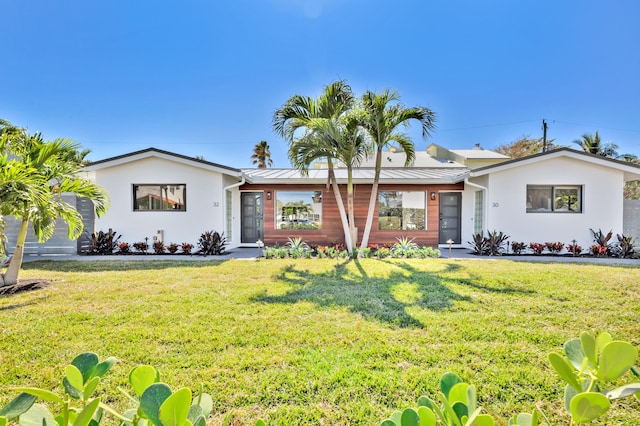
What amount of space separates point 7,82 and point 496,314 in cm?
2090

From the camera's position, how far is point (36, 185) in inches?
209

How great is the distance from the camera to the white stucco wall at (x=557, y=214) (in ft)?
34.3

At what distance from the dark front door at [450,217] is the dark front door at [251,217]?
7691 millimetres

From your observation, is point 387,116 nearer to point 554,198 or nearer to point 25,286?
point 554,198

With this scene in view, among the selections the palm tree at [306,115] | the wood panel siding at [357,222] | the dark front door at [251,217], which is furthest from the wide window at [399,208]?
the dark front door at [251,217]

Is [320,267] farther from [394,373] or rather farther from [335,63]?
[335,63]

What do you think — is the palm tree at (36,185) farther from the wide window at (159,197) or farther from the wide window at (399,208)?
the wide window at (399,208)

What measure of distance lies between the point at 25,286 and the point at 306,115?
782 cm

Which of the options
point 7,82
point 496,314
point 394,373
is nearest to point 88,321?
point 394,373

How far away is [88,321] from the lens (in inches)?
160

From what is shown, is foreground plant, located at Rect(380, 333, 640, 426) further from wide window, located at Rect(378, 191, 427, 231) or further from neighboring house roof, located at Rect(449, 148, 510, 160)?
neighboring house roof, located at Rect(449, 148, 510, 160)

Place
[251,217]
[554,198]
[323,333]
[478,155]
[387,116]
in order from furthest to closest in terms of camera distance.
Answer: [478,155], [251,217], [554,198], [387,116], [323,333]

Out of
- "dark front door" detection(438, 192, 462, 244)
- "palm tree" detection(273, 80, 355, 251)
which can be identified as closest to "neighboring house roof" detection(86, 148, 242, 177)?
"palm tree" detection(273, 80, 355, 251)

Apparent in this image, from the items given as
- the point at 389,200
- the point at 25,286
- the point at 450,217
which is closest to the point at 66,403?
the point at 25,286
